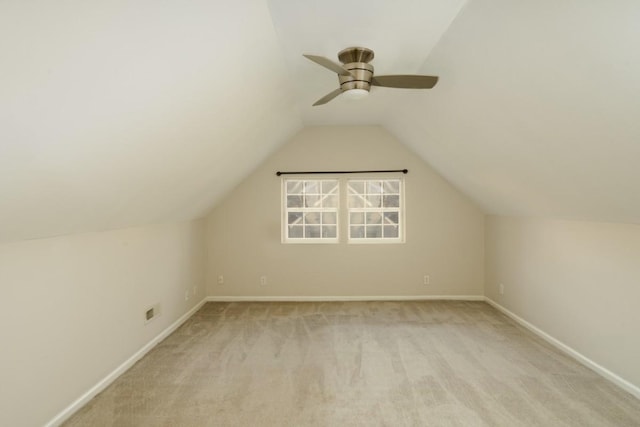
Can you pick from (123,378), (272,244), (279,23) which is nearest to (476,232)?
(272,244)

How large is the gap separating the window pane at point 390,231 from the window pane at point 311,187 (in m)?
1.15

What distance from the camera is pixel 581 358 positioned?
2770 mm

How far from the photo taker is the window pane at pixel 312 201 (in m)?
4.83

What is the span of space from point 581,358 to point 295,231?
3455mm

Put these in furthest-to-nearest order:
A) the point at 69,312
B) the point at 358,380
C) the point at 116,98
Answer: the point at 358,380 < the point at 69,312 < the point at 116,98

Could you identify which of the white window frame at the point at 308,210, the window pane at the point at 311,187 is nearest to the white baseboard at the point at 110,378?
the white window frame at the point at 308,210

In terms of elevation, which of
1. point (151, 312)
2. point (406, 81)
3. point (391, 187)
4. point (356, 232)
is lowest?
point (151, 312)

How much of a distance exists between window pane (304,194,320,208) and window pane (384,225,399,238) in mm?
1067

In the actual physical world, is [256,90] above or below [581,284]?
above

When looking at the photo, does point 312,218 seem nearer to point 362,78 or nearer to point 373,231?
point 373,231

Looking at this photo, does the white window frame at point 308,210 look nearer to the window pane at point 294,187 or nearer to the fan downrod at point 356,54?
the window pane at point 294,187

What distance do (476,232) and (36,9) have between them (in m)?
4.85

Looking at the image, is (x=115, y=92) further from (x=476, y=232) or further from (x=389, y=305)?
(x=476, y=232)

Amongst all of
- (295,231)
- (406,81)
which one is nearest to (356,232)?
(295,231)
